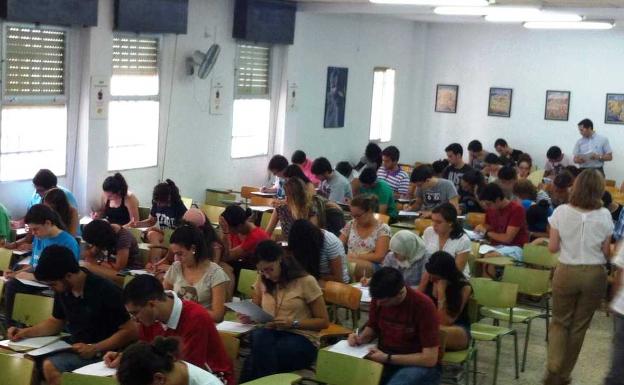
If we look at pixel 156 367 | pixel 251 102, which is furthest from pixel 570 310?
pixel 251 102

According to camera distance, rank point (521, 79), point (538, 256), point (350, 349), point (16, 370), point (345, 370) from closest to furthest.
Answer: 1. point (16, 370)
2. point (345, 370)
3. point (350, 349)
4. point (538, 256)
5. point (521, 79)

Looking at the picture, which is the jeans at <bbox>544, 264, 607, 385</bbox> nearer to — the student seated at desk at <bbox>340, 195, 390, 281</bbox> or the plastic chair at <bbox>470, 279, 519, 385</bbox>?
the plastic chair at <bbox>470, 279, 519, 385</bbox>

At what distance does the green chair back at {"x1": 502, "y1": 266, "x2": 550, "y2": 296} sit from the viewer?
761cm

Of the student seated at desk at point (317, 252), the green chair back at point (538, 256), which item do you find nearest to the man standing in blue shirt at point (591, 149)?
the green chair back at point (538, 256)

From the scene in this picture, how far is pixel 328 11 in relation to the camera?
43.1 feet

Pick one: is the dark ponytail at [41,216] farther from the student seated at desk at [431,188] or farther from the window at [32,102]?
the student seated at desk at [431,188]

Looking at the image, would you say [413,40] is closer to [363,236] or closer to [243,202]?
[243,202]

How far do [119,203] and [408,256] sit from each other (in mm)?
3740

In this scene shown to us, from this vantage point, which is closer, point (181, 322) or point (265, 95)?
point (181, 322)

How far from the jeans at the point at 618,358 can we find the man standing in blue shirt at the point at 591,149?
1105cm

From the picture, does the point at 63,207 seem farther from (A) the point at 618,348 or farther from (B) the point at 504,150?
(B) the point at 504,150

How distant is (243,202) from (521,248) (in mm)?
4021

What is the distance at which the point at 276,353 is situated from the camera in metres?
5.89

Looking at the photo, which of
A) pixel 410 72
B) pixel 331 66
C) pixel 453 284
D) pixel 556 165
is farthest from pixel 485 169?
pixel 453 284
